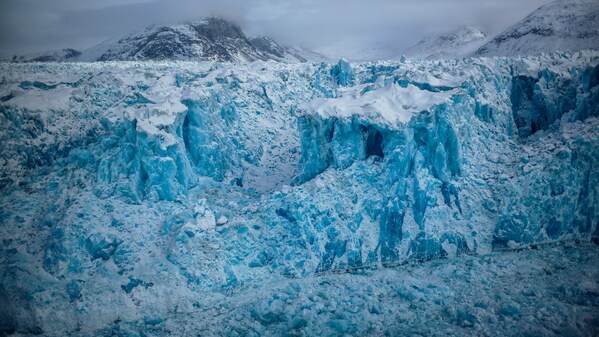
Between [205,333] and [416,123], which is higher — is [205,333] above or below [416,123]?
below

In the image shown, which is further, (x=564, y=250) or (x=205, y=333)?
(x=564, y=250)

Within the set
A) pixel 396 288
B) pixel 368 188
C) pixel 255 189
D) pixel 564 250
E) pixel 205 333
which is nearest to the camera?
pixel 205 333

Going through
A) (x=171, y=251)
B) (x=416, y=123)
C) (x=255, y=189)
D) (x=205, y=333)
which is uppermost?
(x=416, y=123)

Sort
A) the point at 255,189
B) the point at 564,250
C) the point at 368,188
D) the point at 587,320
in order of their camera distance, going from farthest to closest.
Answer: the point at 255,189 → the point at 368,188 → the point at 564,250 → the point at 587,320

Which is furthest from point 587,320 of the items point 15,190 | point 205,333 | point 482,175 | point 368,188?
point 15,190

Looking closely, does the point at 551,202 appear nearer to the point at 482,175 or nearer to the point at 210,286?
the point at 482,175

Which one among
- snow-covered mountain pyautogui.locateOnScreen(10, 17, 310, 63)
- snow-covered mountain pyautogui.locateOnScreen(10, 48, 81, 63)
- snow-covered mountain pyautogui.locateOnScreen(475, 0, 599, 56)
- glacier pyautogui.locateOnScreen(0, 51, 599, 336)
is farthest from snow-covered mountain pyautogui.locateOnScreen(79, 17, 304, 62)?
snow-covered mountain pyautogui.locateOnScreen(475, 0, 599, 56)

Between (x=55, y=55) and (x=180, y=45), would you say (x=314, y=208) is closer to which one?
(x=180, y=45)

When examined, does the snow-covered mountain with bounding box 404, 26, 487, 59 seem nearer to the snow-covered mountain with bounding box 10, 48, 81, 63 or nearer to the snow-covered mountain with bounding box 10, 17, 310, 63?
the snow-covered mountain with bounding box 10, 17, 310, 63
